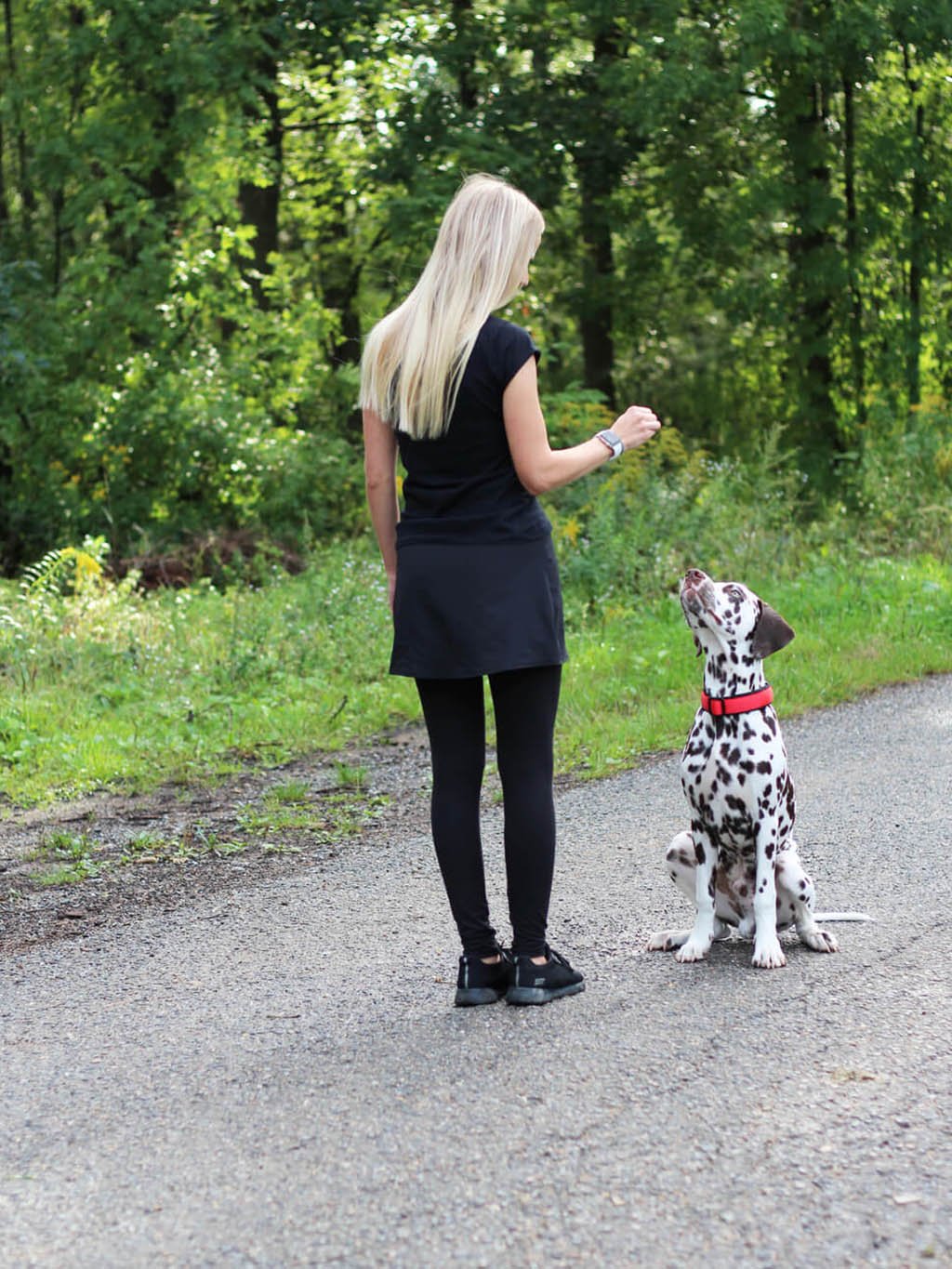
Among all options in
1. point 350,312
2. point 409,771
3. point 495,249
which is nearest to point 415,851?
point 409,771

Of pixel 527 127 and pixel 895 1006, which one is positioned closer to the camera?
pixel 895 1006

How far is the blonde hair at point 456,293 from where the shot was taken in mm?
4125

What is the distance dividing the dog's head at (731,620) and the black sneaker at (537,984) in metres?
1.05

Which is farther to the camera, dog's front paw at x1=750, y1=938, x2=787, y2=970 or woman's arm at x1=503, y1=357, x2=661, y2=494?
dog's front paw at x1=750, y1=938, x2=787, y2=970

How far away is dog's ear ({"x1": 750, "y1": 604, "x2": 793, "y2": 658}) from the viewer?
4.52 m

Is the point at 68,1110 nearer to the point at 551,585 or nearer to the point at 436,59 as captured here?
the point at 551,585

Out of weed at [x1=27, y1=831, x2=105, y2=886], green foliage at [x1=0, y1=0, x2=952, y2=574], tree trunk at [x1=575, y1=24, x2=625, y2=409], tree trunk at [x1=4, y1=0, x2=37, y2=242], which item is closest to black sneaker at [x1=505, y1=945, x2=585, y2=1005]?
weed at [x1=27, y1=831, x2=105, y2=886]

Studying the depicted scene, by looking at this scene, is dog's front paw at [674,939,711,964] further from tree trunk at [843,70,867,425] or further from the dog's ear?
tree trunk at [843,70,867,425]

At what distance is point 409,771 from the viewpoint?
7672mm

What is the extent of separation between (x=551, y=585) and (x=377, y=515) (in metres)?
0.60

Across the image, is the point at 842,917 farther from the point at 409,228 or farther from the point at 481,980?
the point at 409,228

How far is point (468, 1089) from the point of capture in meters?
3.82

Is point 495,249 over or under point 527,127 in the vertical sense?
under

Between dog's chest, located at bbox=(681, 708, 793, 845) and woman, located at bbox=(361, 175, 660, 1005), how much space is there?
0.47 metres
